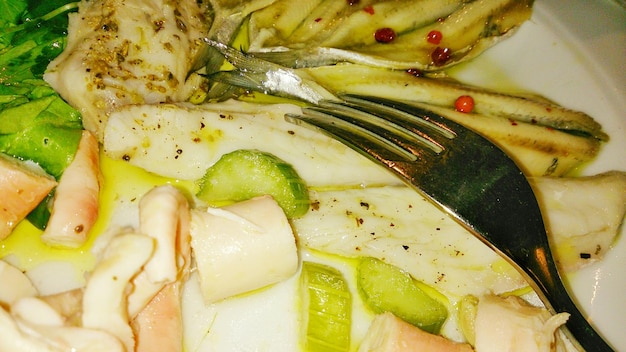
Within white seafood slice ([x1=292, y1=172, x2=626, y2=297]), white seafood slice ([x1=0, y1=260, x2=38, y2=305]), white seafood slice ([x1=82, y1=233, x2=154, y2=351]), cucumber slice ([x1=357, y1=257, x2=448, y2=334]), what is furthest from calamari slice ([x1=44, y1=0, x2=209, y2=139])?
cucumber slice ([x1=357, y1=257, x2=448, y2=334])

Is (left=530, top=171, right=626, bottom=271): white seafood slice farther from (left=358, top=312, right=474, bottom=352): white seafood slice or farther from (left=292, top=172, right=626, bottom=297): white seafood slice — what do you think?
(left=358, top=312, right=474, bottom=352): white seafood slice

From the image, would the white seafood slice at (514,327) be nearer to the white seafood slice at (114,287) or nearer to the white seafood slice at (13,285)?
the white seafood slice at (114,287)

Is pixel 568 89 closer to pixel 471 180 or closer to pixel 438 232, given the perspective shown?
pixel 471 180

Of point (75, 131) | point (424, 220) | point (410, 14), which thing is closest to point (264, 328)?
point (424, 220)

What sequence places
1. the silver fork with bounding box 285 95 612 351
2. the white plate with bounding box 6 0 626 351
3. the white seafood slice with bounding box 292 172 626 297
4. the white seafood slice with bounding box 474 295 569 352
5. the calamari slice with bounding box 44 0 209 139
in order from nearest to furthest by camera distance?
the white seafood slice with bounding box 474 295 569 352 → the silver fork with bounding box 285 95 612 351 → the white plate with bounding box 6 0 626 351 → the white seafood slice with bounding box 292 172 626 297 → the calamari slice with bounding box 44 0 209 139

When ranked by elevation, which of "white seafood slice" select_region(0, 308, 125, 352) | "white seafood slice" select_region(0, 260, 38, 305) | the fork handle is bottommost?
"white seafood slice" select_region(0, 260, 38, 305)

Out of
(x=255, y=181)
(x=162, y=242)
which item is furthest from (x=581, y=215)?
(x=162, y=242)

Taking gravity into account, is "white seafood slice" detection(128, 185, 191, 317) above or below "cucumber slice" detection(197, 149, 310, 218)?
below

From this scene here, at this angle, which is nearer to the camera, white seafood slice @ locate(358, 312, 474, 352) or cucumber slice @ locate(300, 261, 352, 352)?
white seafood slice @ locate(358, 312, 474, 352)
